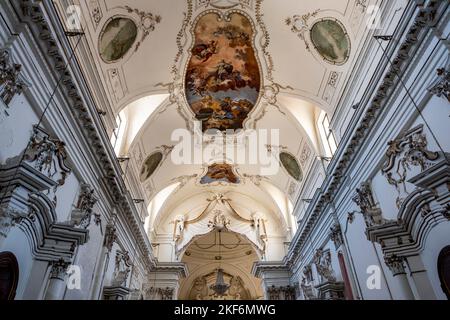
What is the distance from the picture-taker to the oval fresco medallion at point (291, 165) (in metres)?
14.3

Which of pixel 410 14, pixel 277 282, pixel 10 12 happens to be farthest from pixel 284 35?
pixel 277 282

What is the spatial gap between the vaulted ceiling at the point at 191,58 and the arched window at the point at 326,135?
0.31 m

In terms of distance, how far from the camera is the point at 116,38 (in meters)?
8.98

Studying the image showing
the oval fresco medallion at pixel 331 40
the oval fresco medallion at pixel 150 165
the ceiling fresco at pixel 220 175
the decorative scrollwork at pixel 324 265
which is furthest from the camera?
the ceiling fresco at pixel 220 175

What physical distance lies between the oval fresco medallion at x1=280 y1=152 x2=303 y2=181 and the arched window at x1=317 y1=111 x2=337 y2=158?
8.07ft

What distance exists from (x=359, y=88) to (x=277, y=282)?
40.4 ft

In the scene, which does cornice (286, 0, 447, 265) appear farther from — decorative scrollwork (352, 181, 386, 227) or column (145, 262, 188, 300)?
column (145, 262, 188, 300)

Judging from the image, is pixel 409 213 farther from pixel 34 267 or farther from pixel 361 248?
pixel 34 267

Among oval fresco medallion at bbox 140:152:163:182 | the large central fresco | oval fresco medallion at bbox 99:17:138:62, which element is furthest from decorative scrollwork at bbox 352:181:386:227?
oval fresco medallion at bbox 140:152:163:182

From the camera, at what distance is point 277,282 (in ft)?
56.9

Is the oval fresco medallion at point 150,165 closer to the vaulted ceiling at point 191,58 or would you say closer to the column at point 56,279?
the vaulted ceiling at point 191,58

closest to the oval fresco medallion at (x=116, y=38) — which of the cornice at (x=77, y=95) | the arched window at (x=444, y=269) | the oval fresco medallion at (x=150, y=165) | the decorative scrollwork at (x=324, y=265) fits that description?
the cornice at (x=77, y=95)

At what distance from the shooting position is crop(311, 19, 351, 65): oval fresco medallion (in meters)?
8.90

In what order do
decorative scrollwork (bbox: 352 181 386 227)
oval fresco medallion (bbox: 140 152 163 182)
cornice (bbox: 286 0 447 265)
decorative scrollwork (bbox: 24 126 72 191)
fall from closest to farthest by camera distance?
cornice (bbox: 286 0 447 265) → decorative scrollwork (bbox: 24 126 72 191) → decorative scrollwork (bbox: 352 181 386 227) → oval fresco medallion (bbox: 140 152 163 182)
